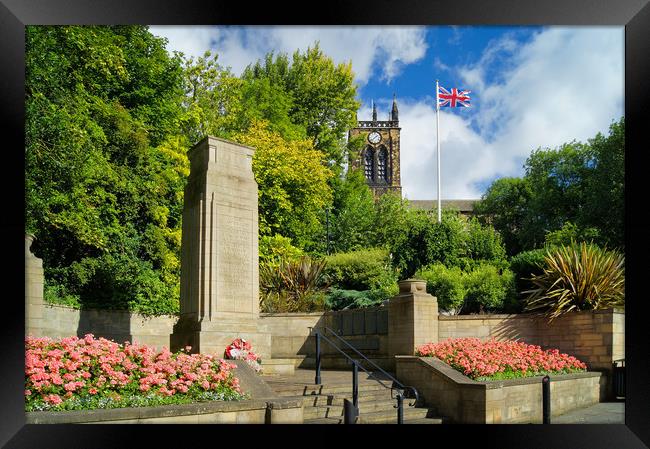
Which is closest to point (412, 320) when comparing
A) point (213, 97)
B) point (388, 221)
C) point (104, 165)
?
point (104, 165)

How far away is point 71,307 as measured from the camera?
60.0ft

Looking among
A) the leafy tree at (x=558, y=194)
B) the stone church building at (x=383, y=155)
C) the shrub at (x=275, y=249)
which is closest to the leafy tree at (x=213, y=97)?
the shrub at (x=275, y=249)

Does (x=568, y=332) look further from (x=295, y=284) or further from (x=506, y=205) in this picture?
(x=506, y=205)

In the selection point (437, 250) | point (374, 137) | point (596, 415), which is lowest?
point (596, 415)

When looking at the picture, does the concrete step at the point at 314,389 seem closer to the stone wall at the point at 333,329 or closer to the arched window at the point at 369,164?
the stone wall at the point at 333,329

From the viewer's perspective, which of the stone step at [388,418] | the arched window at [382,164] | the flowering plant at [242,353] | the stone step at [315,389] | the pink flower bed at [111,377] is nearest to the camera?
the pink flower bed at [111,377]

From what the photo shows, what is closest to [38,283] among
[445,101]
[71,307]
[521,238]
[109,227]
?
[71,307]

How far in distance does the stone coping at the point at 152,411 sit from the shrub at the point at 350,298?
10.9 metres

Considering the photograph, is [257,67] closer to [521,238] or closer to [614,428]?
[521,238]

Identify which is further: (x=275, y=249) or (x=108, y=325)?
(x=275, y=249)

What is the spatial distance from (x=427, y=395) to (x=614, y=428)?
3.79m

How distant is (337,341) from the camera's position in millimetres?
16281
